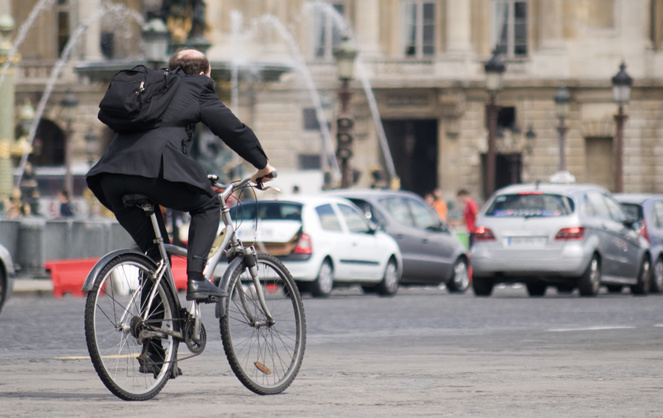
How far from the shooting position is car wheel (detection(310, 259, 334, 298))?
19.9m

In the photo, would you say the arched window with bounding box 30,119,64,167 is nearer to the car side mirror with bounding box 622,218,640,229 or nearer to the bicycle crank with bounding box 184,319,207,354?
the car side mirror with bounding box 622,218,640,229

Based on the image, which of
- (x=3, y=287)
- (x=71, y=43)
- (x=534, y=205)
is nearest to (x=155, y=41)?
(x=534, y=205)

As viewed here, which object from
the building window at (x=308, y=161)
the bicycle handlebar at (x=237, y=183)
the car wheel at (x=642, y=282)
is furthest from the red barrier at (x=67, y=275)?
the building window at (x=308, y=161)

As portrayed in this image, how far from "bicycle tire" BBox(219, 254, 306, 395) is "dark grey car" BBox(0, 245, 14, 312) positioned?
7840 millimetres

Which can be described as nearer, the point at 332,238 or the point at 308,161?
the point at 332,238

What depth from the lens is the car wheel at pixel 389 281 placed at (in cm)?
2125

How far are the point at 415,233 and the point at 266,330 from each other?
1495 cm

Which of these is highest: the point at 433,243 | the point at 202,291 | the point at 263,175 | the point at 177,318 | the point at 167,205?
the point at 263,175

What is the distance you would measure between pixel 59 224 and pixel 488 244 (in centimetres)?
679

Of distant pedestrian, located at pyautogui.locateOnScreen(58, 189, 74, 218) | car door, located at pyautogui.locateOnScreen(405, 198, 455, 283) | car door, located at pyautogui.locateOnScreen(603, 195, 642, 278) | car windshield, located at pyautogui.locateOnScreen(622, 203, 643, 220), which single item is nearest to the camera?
car door, located at pyautogui.locateOnScreen(603, 195, 642, 278)

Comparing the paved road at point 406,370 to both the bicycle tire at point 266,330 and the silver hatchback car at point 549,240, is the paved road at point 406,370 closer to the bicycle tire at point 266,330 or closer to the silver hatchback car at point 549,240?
the bicycle tire at point 266,330

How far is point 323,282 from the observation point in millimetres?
20062

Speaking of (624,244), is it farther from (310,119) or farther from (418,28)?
(418,28)

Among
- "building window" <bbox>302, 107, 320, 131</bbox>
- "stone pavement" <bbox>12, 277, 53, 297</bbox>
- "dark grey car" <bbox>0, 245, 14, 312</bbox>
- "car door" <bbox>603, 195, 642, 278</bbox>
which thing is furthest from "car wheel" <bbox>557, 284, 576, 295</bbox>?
"building window" <bbox>302, 107, 320, 131</bbox>
